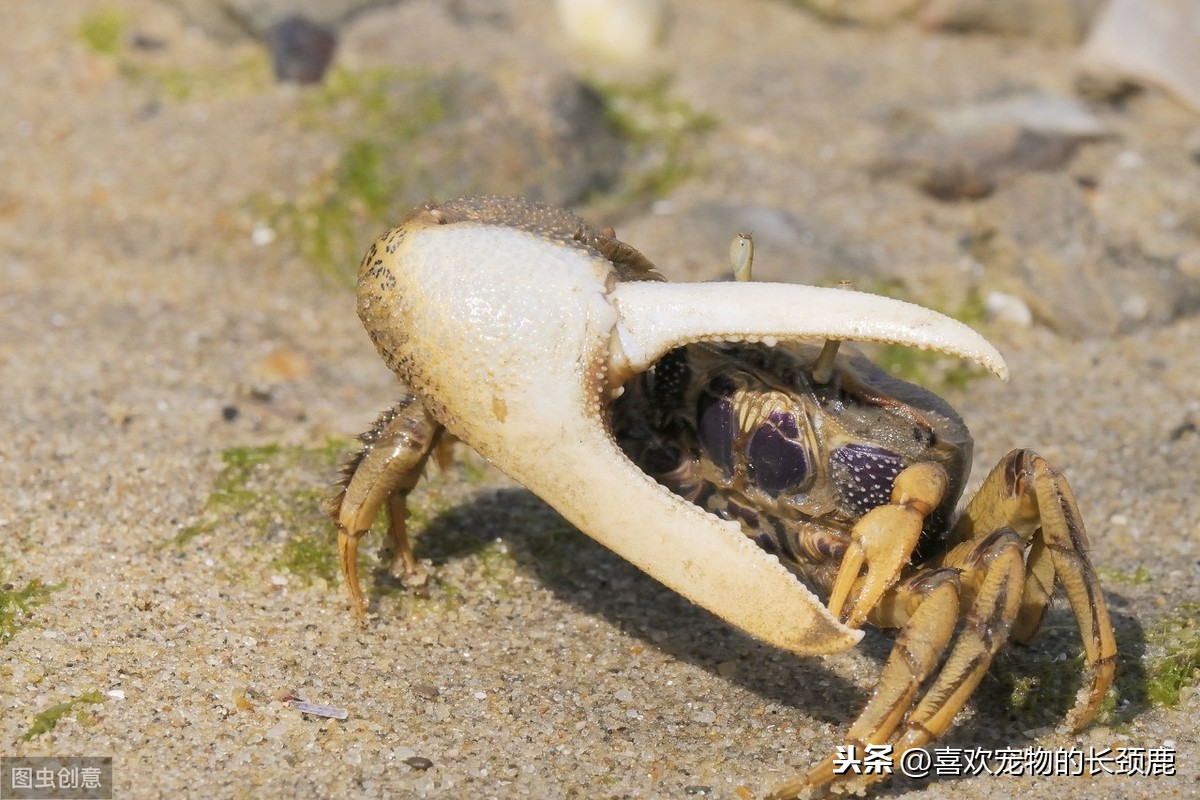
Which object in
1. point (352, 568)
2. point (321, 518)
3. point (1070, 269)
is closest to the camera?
point (352, 568)

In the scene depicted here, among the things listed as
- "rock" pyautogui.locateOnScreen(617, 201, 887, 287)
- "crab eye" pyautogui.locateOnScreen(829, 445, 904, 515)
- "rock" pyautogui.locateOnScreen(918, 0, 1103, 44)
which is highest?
"crab eye" pyautogui.locateOnScreen(829, 445, 904, 515)

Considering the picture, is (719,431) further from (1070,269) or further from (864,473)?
(1070,269)

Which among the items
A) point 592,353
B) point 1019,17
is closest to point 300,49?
point 1019,17

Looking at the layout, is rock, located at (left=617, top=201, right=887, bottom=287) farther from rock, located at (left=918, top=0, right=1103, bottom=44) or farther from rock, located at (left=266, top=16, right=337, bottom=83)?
rock, located at (left=918, top=0, right=1103, bottom=44)

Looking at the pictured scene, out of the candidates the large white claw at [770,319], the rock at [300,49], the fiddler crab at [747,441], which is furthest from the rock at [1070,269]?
the rock at [300,49]

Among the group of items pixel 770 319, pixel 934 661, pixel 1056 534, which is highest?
pixel 770 319

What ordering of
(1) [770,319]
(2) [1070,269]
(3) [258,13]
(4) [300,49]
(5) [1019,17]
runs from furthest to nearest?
1. (5) [1019,17]
2. (3) [258,13]
3. (4) [300,49]
4. (2) [1070,269]
5. (1) [770,319]

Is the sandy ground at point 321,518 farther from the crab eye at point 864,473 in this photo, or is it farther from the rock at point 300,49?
the crab eye at point 864,473

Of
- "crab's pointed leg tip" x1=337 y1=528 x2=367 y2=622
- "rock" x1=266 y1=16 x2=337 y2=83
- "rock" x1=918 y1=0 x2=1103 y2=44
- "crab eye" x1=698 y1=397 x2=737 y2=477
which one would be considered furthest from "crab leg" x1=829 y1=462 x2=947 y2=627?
"rock" x1=918 y1=0 x2=1103 y2=44
